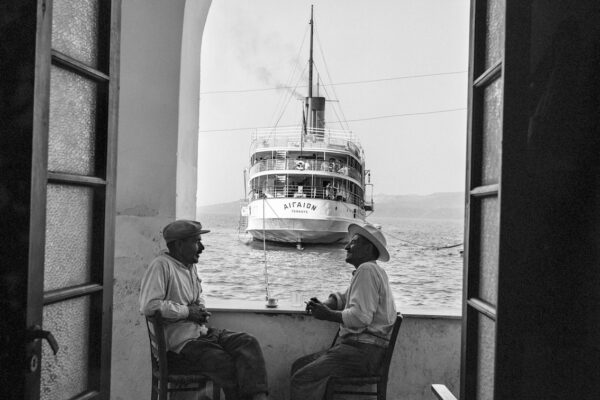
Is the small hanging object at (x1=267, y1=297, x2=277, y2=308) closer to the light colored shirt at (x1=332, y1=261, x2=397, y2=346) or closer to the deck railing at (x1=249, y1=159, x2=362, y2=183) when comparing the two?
the light colored shirt at (x1=332, y1=261, x2=397, y2=346)

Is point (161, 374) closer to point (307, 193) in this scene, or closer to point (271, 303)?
point (271, 303)

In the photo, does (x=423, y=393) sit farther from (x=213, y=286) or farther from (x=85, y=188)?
(x=213, y=286)


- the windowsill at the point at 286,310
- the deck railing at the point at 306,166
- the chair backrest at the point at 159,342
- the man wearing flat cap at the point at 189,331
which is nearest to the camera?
the chair backrest at the point at 159,342

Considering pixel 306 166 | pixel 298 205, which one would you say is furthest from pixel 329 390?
pixel 306 166

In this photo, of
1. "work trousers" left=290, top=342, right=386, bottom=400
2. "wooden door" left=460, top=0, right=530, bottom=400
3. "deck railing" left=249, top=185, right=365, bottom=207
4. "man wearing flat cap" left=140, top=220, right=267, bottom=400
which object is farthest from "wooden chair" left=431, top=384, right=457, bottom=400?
"deck railing" left=249, top=185, right=365, bottom=207

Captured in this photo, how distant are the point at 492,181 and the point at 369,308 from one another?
1.32 meters

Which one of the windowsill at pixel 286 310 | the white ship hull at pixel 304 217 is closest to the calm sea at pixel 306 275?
the white ship hull at pixel 304 217

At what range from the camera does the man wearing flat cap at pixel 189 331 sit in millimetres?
2615

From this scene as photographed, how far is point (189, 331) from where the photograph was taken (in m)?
2.71

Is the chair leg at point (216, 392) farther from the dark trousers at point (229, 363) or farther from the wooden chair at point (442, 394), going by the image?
the wooden chair at point (442, 394)

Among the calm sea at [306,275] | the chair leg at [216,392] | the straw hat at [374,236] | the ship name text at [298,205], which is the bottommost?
the calm sea at [306,275]

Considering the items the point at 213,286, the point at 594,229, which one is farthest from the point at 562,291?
the point at 213,286

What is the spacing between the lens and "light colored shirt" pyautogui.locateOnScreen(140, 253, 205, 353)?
2570mm

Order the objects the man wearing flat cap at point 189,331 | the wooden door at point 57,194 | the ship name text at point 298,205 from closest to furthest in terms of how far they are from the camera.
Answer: the wooden door at point 57,194
the man wearing flat cap at point 189,331
the ship name text at point 298,205
